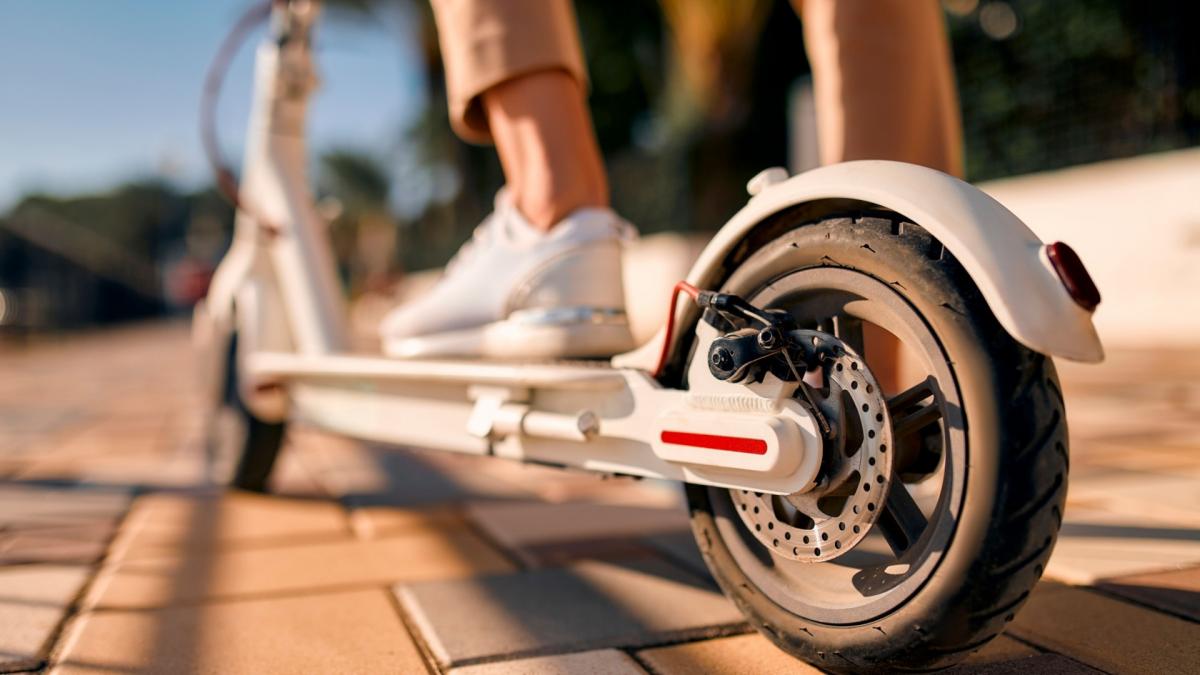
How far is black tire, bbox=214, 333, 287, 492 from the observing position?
2.41 metres

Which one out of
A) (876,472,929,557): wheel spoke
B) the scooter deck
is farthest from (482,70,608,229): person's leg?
(876,472,929,557): wheel spoke

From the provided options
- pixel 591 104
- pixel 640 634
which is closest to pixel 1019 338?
pixel 640 634

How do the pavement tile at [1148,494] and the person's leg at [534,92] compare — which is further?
the pavement tile at [1148,494]

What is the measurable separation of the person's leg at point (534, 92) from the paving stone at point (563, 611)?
580 mm

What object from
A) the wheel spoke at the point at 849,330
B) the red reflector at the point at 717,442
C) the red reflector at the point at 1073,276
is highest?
the red reflector at the point at 1073,276

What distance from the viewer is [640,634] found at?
1342mm

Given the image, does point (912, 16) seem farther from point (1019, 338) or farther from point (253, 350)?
point (253, 350)

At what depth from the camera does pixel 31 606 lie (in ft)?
4.88

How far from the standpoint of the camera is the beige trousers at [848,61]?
1564mm

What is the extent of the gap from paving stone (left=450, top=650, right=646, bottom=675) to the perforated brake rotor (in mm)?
228

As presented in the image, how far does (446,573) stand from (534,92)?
0.82 metres

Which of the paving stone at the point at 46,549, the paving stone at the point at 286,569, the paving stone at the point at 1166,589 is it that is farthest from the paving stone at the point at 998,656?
the paving stone at the point at 46,549

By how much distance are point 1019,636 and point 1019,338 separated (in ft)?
1.76

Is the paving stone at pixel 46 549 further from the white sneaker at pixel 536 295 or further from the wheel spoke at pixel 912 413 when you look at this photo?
the wheel spoke at pixel 912 413
